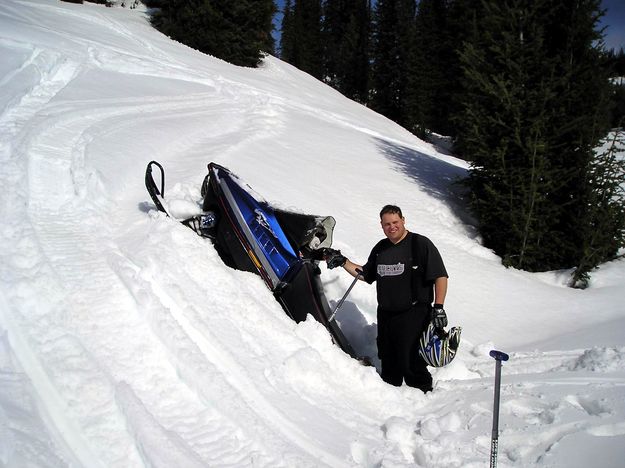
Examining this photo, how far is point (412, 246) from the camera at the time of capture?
3.67 metres

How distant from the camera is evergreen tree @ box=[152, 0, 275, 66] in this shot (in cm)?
2016

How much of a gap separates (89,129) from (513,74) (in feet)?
24.0

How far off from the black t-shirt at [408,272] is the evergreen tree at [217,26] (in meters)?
19.7

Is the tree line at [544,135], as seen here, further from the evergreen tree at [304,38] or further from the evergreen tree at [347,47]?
the evergreen tree at [304,38]

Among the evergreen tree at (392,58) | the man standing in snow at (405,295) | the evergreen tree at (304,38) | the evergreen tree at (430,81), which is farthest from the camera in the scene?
the evergreen tree at (304,38)

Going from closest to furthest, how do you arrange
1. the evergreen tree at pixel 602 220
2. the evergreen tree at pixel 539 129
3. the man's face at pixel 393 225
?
the man's face at pixel 393 225
the evergreen tree at pixel 602 220
the evergreen tree at pixel 539 129

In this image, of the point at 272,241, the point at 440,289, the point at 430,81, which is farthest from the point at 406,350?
the point at 430,81

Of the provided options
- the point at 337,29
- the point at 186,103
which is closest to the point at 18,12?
the point at 186,103

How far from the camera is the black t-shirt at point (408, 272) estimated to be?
11.7 ft

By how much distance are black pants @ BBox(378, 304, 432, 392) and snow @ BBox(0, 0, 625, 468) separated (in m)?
0.20

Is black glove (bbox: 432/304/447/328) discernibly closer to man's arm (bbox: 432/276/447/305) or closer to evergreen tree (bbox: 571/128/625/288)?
man's arm (bbox: 432/276/447/305)

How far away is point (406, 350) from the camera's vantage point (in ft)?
11.7

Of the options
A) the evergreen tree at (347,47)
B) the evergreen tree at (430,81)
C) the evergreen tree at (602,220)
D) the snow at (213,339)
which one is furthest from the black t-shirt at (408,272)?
the evergreen tree at (347,47)

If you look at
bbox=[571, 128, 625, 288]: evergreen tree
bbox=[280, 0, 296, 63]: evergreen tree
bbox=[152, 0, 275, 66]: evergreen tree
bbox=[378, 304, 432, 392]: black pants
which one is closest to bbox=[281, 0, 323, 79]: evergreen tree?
bbox=[280, 0, 296, 63]: evergreen tree
